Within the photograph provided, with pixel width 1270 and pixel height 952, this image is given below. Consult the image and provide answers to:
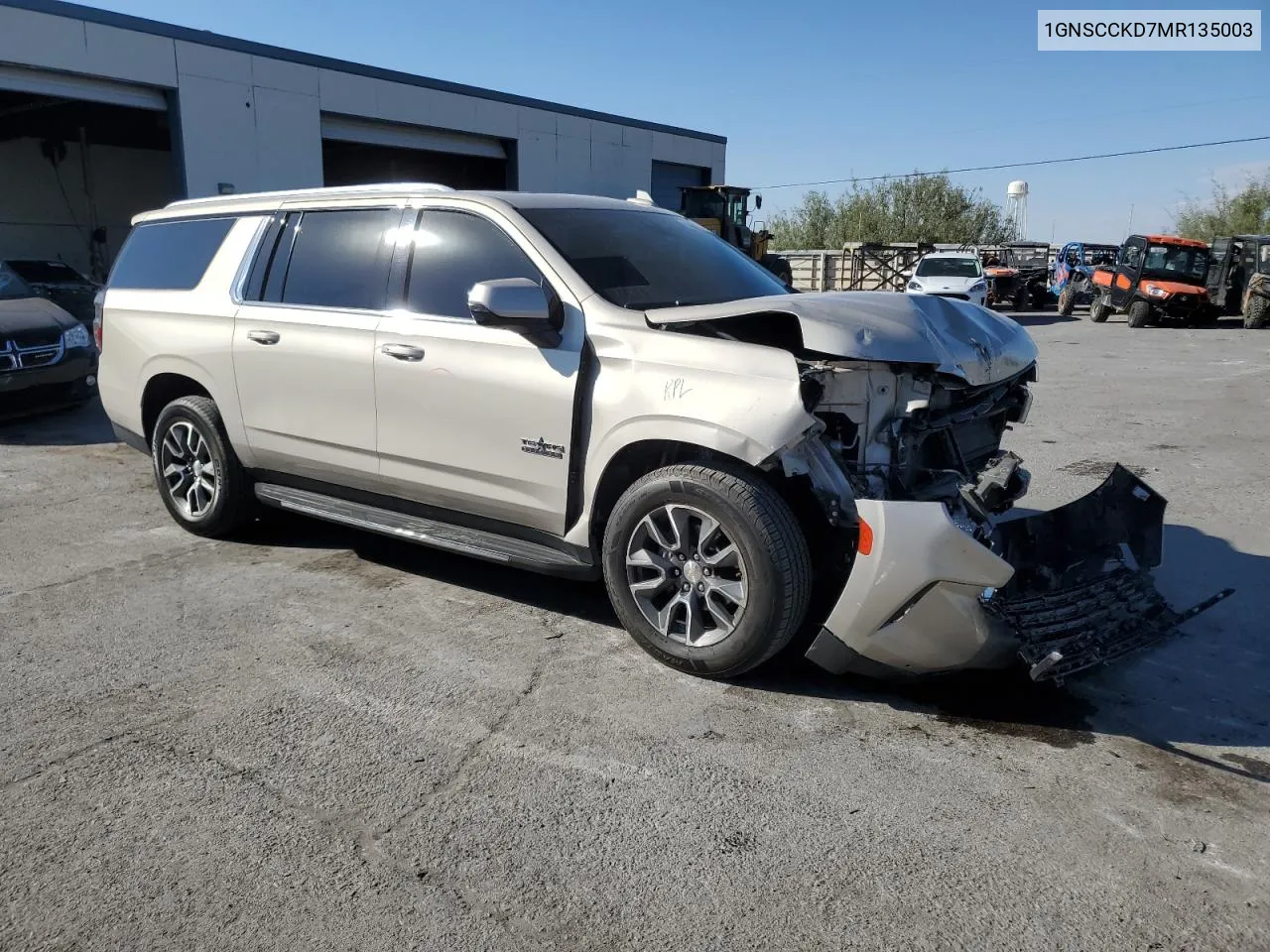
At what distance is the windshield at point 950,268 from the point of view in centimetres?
2456

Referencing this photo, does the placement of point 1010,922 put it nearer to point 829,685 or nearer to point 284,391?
point 829,685

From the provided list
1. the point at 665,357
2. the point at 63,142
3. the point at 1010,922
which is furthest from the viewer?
the point at 63,142

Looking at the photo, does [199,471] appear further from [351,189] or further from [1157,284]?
[1157,284]

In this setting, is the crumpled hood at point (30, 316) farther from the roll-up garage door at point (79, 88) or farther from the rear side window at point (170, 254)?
the roll-up garage door at point (79, 88)

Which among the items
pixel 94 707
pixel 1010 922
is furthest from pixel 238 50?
pixel 1010 922

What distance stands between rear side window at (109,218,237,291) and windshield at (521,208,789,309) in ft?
7.23

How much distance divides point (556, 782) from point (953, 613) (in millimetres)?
1432

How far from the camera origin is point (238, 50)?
766 inches

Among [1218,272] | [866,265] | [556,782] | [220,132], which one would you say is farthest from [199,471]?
[866,265]

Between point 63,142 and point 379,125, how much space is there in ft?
28.9

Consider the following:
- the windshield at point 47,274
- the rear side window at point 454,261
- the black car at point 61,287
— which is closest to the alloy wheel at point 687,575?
the rear side window at point 454,261

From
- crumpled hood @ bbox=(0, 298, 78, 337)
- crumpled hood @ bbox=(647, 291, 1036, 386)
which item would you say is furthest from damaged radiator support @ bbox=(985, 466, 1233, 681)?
crumpled hood @ bbox=(0, 298, 78, 337)

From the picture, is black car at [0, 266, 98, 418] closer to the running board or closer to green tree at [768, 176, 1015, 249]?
the running board

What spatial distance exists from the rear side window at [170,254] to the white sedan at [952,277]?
783 inches
